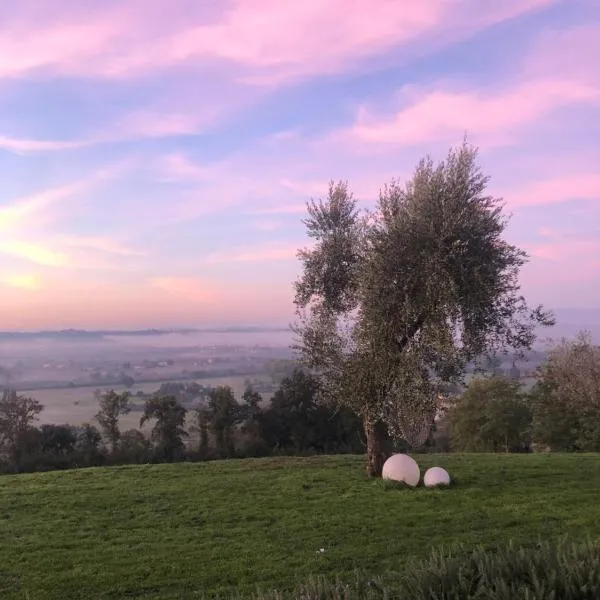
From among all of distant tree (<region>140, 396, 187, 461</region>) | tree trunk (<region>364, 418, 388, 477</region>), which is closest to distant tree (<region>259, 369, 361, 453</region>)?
distant tree (<region>140, 396, 187, 461</region>)

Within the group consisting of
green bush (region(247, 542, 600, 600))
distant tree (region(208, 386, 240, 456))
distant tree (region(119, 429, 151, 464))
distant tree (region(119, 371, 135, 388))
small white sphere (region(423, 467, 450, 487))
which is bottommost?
distant tree (region(119, 429, 151, 464))

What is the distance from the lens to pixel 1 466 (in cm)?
2805

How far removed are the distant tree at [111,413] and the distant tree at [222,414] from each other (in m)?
4.74

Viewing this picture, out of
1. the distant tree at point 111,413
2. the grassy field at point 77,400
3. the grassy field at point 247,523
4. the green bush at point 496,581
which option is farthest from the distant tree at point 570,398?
the green bush at point 496,581

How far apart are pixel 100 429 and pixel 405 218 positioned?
79.4 feet

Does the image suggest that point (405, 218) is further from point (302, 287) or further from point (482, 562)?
point (482, 562)

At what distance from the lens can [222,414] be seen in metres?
32.6

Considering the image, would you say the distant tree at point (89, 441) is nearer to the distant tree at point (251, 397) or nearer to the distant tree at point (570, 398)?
the distant tree at point (251, 397)

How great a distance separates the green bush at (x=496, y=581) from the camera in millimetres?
3543

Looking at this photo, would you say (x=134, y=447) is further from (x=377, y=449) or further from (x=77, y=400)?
(x=377, y=449)

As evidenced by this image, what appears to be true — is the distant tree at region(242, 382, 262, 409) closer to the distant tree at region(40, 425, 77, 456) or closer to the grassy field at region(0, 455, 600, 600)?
the distant tree at region(40, 425, 77, 456)

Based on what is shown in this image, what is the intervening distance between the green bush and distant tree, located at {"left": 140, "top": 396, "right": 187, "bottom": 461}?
92.5 feet

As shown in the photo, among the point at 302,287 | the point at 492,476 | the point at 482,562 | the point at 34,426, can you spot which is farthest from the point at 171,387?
the point at 482,562

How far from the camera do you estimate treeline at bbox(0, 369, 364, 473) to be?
29.3 m
